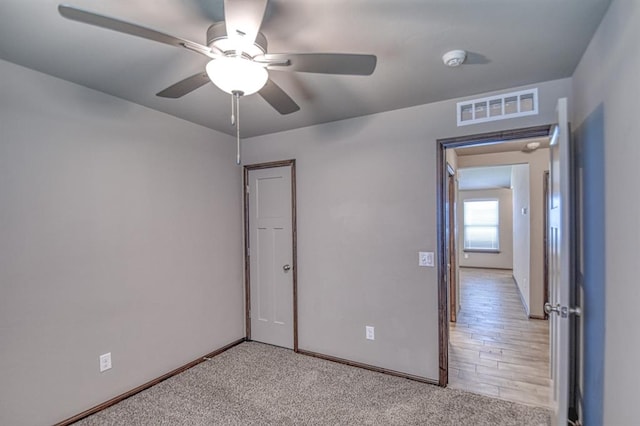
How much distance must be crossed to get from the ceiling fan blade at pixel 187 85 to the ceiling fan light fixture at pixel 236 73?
0.15 m

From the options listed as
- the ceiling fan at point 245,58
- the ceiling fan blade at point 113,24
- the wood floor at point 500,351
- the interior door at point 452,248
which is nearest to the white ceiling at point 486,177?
the interior door at point 452,248

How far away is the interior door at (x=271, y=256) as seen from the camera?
11.6 feet

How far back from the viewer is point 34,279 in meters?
2.09

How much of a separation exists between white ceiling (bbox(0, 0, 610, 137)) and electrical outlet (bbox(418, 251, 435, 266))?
1.29 meters

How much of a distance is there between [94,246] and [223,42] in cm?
188

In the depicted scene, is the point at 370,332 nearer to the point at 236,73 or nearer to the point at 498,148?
the point at 236,73

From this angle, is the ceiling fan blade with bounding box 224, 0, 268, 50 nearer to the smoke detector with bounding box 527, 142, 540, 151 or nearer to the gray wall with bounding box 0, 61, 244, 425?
the gray wall with bounding box 0, 61, 244, 425

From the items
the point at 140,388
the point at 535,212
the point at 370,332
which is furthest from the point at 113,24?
the point at 535,212

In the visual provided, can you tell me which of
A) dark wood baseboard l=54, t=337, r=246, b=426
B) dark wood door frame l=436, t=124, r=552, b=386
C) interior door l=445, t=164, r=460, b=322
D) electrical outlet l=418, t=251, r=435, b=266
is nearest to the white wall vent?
dark wood door frame l=436, t=124, r=552, b=386

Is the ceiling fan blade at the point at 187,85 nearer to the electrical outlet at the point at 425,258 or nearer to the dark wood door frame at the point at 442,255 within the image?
the dark wood door frame at the point at 442,255

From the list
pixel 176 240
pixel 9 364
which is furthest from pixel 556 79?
pixel 9 364

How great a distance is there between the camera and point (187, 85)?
1.72 m

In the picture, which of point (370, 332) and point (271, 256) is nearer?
point (370, 332)

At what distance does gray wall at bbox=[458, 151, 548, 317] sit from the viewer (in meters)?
4.52
